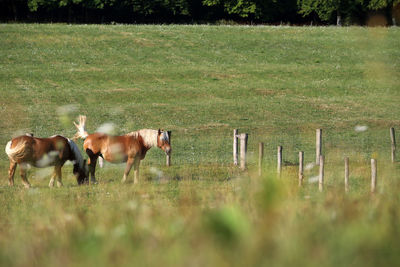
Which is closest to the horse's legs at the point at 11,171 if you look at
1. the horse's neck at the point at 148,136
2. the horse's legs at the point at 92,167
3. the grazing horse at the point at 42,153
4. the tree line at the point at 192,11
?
the grazing horse at the point at 42,153

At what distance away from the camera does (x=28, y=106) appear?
4175cm

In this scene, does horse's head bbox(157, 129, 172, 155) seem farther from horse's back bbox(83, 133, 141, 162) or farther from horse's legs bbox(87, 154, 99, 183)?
horse's legs bbox(87, 154, 99, 183)

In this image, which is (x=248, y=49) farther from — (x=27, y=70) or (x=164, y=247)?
(x=164, y=247)

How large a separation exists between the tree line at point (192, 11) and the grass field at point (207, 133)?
11247 millimetres

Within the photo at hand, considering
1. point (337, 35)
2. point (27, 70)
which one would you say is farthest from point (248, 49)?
point (27, 70)

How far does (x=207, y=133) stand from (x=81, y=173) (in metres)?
17.3

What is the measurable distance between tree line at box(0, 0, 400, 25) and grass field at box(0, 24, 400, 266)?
11.2m

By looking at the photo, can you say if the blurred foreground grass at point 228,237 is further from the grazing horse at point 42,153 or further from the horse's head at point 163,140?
the horse's head at point 163,140

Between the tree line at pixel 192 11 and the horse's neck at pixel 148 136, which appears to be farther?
the tree line at pixel 192 11

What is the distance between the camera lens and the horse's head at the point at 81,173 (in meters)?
19.0

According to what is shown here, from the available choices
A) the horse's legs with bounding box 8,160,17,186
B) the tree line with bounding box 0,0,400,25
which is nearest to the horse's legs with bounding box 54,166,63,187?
the horse's legs with bounding box 8,160,17,186

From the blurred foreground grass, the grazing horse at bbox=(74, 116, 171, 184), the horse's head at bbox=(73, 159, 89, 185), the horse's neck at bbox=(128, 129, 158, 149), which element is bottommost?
the horse's head at bbox=(73, 159, 89, 185)

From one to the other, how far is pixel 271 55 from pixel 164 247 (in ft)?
189

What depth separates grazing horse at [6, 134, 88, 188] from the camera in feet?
60.0
